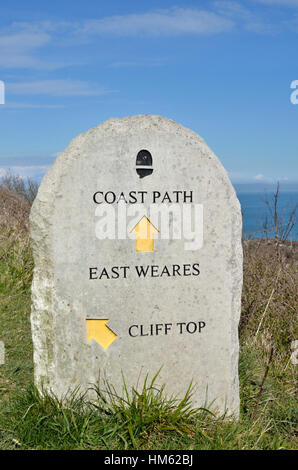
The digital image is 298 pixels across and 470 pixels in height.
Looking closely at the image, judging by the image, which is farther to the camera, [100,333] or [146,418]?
[100,333]

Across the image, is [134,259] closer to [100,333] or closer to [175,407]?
[100,333]

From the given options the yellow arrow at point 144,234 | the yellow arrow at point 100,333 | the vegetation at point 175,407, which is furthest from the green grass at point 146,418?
the yellow arrow at point 144,234

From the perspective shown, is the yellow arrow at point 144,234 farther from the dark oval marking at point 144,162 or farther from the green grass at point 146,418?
the green grass at point 146,418

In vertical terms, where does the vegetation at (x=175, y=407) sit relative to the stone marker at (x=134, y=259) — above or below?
below

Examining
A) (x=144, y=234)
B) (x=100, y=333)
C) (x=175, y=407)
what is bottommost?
(x=175, y=407)

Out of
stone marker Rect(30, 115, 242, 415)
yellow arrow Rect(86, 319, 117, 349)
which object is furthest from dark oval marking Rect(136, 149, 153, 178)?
yellow arrow Rect(86, 319, 117, 349)

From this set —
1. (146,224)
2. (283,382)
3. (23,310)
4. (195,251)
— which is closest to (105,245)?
(146,224)

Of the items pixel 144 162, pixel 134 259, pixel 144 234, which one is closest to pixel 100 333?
pixel 134 259

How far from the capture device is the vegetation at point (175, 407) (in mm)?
2936

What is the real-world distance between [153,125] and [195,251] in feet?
2.83

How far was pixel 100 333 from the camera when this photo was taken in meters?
3.13

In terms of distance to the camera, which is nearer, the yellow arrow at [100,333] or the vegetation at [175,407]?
the vegetation at [175,407]

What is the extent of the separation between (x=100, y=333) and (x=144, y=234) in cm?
69

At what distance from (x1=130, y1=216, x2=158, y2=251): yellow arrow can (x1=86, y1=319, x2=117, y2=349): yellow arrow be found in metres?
0.53
